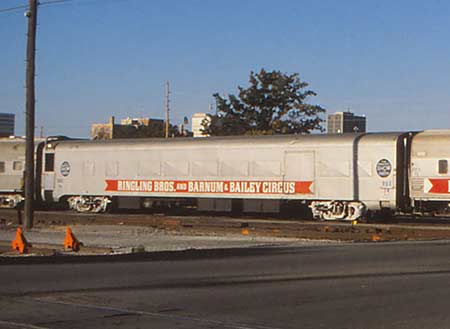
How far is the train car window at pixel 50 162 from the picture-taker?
3434 centimetres

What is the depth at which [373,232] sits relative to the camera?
2297cm

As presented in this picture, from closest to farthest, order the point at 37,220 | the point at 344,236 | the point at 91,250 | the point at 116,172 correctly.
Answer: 1. the point at 91,250
2. the point at 344,236
3. the point at 37,220
4. the point at 116,172

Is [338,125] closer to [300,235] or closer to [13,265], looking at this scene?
[300,235]

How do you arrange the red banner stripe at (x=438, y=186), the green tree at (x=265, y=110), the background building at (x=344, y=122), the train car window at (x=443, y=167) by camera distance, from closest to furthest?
the red banner stripe at (x=438, y=186) → the train car window at (x=443, y=167) → the green tree at (x=265, y=110) → the background building at (x=344, y=122)

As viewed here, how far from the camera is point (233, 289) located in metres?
12.3

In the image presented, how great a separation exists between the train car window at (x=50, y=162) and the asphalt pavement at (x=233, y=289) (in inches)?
717

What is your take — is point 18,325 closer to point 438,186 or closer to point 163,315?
point 163,315

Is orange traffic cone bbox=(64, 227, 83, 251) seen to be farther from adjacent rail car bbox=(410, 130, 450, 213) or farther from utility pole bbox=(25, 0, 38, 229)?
adjacent rail car bbox=(410, 130, 450, 213)

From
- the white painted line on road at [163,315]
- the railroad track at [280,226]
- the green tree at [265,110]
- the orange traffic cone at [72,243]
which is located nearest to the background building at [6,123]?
the green tree at [265,110]

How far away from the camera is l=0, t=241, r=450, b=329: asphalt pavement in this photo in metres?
9.70

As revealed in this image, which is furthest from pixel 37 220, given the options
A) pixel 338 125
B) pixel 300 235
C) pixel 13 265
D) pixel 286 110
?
pixel 338 125

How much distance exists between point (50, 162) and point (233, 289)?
23.7 meters

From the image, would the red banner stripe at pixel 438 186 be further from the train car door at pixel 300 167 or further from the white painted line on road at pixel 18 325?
the white painted line on road at pixel 18 325

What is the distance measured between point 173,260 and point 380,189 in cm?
1314
